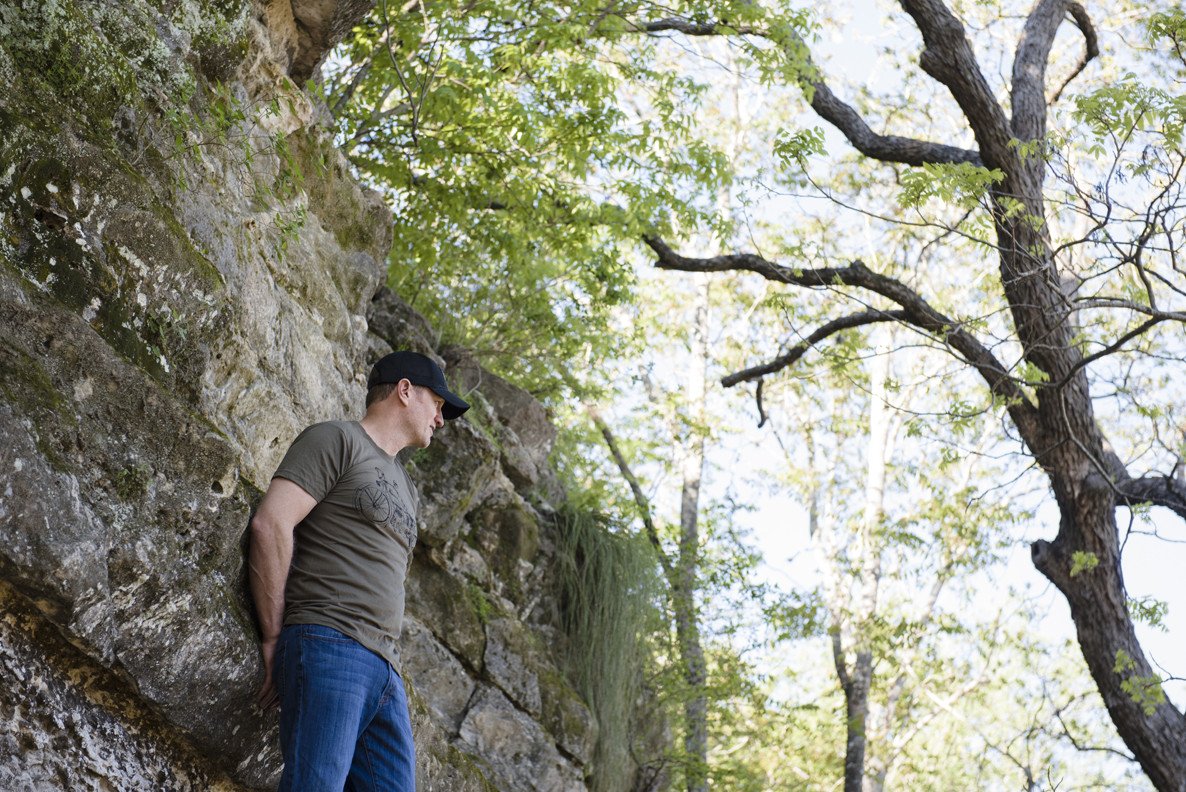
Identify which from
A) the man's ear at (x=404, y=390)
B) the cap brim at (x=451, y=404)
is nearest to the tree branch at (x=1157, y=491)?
the cap brim at (x=451, y=404)

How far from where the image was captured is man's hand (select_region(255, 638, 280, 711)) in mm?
3146

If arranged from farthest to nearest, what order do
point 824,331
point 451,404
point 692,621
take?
point 692,621, point 824,331, point 451,404

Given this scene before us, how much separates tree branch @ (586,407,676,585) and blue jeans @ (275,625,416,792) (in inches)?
228

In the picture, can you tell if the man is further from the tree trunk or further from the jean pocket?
the tree trunk

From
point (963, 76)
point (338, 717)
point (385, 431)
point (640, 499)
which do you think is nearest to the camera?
point (338, 717)

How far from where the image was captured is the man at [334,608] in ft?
9.84

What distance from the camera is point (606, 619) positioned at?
8.11m

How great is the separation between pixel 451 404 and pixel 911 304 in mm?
5384

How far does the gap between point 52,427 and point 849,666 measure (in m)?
11.5

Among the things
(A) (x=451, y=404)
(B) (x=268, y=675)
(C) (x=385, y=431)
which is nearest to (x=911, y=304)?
(A) (x=451, y=404)

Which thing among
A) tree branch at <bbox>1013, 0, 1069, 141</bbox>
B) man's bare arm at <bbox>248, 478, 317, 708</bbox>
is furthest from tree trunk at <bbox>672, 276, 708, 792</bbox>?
man's bare arm at <bbox>248, 478, 317, 708</bbox>

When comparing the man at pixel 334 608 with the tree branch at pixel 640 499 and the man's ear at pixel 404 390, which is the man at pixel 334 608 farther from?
the tree branch at pixel 640 499

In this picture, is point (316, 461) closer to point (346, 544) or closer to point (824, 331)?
point (346, 544)

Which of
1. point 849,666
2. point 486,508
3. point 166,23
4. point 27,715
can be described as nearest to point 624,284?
point 486,508
